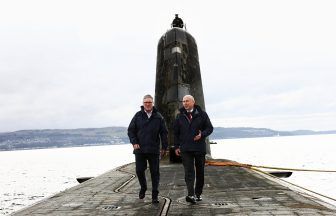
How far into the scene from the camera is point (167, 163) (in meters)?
A: 20.5

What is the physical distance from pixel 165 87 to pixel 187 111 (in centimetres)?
1190

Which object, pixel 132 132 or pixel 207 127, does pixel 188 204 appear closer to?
pixel 207 127

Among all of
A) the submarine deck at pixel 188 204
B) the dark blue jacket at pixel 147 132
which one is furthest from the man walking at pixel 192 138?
the submarine deck at pixel 188 204

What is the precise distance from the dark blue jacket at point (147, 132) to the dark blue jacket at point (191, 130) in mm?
329

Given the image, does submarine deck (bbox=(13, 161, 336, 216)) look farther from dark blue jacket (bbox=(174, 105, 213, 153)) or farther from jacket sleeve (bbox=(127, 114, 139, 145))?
jacket sleeve (bbox=(127, 114, 139, 145))

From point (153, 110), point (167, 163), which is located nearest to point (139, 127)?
point (153, 110)

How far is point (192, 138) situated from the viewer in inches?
369

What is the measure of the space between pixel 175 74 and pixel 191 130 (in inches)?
466

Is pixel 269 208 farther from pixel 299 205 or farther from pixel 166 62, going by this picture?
pixel 166 62

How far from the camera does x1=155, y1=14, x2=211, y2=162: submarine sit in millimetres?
20703

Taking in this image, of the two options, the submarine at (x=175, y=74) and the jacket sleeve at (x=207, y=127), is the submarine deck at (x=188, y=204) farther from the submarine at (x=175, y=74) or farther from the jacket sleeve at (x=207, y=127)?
the submarine at (x=175, y=74)

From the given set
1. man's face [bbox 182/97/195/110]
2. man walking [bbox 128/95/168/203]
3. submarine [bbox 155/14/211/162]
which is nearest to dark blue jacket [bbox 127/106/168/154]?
man walking [bbox 128/95/168/203]

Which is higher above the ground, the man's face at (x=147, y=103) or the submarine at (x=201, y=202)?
the man's face at (x=147, y=103)

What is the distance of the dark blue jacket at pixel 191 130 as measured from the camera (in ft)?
30.7
